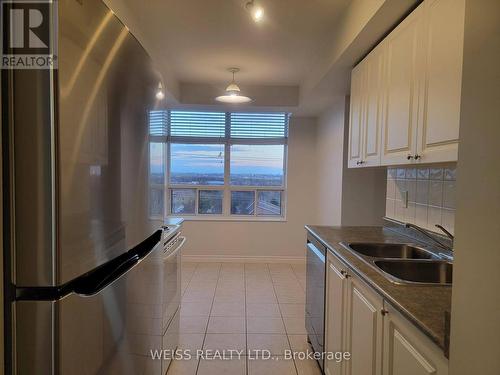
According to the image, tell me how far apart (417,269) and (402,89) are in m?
1.01

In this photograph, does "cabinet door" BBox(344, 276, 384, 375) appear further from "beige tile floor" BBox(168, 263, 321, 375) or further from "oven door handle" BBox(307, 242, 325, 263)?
"beige tile floor" BBox(168, 263, 321, 375)

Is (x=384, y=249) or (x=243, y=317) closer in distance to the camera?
(x=384, y=249)

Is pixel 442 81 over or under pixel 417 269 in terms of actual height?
over

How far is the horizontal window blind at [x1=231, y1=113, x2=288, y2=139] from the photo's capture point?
16.4 ft

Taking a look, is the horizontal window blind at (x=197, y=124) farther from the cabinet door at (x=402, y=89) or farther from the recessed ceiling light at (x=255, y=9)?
the cabinet door at (x=402, y=89)

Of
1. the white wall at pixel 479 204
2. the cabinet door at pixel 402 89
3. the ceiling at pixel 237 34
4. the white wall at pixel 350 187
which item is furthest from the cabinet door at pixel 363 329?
the white wall at pixel 350 187

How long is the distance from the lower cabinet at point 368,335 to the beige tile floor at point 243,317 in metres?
0.57

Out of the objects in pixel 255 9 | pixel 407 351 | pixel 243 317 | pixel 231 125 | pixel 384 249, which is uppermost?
pixel 255 9

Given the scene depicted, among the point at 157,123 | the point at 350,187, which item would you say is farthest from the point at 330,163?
the point at 157,123

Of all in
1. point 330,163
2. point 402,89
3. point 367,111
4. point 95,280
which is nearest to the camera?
point 95,280

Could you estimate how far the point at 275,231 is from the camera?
197 inches

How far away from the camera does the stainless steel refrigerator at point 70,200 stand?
728 millimetres

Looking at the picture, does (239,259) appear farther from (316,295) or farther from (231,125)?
(316,295)

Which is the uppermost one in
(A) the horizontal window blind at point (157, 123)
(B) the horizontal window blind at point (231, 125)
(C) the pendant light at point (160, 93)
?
(B) the horizontal window blind at point (231, 125)
